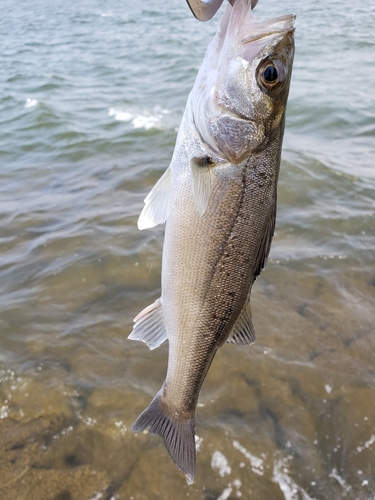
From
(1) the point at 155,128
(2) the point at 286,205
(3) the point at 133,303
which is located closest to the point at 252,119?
(3) the point at 133,303

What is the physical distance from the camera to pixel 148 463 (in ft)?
11.2

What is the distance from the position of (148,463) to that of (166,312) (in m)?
1.76

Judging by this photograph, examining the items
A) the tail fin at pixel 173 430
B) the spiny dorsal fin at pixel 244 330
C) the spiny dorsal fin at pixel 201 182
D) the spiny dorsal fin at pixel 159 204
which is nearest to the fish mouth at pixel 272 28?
Result: the spiny dorsal fin at pixel 201 182

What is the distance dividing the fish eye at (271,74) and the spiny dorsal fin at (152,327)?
1.12 metres

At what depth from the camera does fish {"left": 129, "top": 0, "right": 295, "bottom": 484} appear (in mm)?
1873

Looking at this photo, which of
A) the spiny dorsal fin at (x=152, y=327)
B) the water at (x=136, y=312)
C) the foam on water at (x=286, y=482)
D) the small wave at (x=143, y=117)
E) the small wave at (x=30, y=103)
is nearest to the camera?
the spiny dorsal fin at (x=152, y=327)

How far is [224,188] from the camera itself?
1969 mm

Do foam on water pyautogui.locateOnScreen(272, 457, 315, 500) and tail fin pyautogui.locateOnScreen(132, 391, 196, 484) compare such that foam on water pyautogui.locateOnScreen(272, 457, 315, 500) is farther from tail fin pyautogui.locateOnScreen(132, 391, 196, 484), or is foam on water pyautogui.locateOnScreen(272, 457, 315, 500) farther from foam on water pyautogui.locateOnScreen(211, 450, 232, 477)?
tail fin pyautogui.locateOnScreen(132, 391, 196, 484)

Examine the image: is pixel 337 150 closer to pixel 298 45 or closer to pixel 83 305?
pixel 83 305

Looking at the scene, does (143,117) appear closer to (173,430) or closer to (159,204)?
(159,204)

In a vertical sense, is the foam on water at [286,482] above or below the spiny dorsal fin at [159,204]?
below

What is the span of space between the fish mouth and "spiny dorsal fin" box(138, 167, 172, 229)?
671 millimetres

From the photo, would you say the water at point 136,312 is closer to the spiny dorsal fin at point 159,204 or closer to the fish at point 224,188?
the fish at point 224,188

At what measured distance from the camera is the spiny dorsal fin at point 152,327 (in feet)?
7.53
